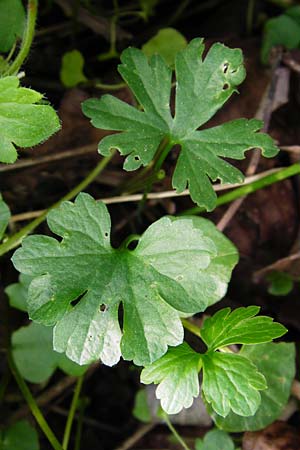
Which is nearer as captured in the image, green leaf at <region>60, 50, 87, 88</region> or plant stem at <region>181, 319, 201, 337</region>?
plant stem at <region>181, 319, 201, 337</region>

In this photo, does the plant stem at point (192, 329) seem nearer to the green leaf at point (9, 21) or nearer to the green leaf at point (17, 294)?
the green leaf at point (17, 294)

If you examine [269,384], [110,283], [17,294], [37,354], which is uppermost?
[110,283]

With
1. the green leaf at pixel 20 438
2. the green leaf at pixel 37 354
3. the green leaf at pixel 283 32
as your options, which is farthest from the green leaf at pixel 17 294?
the green leaf at pixel 283 32

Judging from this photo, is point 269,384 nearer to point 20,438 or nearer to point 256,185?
point 256,185

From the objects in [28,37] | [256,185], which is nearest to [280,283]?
[256,185]

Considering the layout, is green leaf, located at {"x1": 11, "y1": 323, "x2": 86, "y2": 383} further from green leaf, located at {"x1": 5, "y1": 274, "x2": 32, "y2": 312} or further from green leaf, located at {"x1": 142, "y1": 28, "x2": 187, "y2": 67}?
green leaf, located at {"x1": 142, "y1": 28, "x2": 187, "y2": 67}

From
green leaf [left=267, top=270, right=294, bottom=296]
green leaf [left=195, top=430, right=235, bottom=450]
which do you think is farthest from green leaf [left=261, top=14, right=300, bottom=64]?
green leaf [left=195, top=430, right=235, bottom=450]
